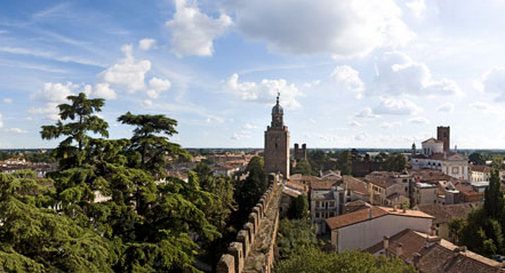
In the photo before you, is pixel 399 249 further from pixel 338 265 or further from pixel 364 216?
pixel 338 265

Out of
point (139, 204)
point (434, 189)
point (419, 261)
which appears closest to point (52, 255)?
point (139, 204)

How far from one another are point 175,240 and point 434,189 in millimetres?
45717

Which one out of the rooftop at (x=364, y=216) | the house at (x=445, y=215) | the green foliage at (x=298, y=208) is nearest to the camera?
the rooftop at (x=364, y=216)

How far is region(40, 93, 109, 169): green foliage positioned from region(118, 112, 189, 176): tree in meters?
1.98

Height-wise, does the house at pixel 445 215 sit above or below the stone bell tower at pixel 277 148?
below

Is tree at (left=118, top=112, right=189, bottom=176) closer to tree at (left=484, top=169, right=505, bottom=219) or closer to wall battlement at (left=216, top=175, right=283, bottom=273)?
wall battlement at (left=216, top=175, right=283, bottom=273)

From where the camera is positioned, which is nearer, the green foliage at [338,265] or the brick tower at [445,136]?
the green foliage at [338,265]

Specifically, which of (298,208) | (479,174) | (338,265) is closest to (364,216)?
(298,208)

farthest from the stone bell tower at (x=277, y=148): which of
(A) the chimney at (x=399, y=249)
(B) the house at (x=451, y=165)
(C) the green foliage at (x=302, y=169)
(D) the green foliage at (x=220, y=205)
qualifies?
(B) the house at (x=451, y=165)

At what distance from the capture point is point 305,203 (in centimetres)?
4078

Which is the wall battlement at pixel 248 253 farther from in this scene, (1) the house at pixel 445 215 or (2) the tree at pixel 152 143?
(1) the house at pixel 445 215

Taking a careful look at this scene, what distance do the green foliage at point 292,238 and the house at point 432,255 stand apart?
15.2ft

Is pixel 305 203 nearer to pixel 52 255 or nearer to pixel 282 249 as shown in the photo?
pixel 282 249

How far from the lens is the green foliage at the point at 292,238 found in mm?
26627
